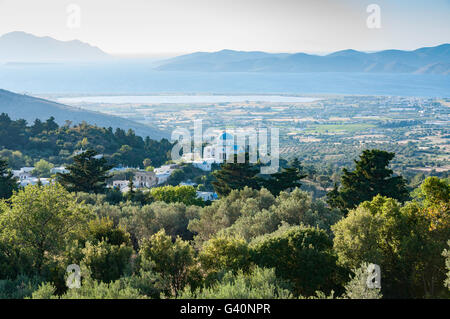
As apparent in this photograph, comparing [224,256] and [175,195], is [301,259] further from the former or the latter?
[175,195]

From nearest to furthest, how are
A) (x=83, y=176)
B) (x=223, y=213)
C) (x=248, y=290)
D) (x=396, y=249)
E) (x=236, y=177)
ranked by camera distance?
(x=248, y=290) < (x=396, y=249) < (x=223, y=213) < (x=236, y=177) < (x=83, y=176)

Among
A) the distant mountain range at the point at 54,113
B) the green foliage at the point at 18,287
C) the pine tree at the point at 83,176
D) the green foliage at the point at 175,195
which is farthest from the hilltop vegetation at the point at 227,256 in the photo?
the distant mountain range at the point at 54,113

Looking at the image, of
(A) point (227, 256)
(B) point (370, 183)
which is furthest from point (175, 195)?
(A) point (227, 256)

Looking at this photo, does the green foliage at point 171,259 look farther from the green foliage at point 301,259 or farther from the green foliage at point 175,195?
the green foliage at point 175,195

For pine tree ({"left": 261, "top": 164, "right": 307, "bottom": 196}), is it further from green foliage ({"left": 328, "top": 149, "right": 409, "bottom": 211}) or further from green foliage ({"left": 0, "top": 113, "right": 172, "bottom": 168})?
green foliage ({"left": 0, "top": 113, "right": 172, "bottom": 168})

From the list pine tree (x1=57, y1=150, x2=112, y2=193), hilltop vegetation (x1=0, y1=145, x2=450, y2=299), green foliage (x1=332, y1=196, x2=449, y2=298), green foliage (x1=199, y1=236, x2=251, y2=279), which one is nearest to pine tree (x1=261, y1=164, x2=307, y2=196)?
pine tree (x1=57, y1=150, x2=112, y2=193)

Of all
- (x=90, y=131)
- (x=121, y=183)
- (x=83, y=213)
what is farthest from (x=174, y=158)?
(x=83, y=213)
